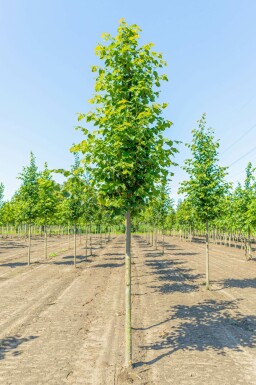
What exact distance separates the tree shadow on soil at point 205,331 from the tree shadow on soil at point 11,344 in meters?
3.46

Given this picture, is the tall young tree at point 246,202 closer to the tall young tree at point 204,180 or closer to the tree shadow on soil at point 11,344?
the tall young tree at point 204,180

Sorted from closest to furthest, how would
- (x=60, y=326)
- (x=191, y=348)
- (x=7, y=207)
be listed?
(x=191, y=348) < (x=60, y=326) < (x=7, y=207)

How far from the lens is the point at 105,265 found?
2439 centimetres

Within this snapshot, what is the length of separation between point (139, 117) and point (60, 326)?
7.54 meters

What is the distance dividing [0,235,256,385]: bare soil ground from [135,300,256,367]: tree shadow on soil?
28mm

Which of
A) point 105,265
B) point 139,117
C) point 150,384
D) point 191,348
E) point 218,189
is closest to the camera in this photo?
point 150,384

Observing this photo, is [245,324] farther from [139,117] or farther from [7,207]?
[7,207]

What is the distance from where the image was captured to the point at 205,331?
973 centimetres

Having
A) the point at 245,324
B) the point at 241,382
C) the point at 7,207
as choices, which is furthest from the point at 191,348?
the point at 7,207

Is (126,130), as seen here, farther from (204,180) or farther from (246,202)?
(246,202)

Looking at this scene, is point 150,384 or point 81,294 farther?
point 81,294

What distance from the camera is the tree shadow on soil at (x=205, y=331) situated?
840 cm

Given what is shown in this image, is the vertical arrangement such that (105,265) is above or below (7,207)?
below

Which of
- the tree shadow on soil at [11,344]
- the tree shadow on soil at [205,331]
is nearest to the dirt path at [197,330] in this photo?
the tree shadow on soil at [205,331]
